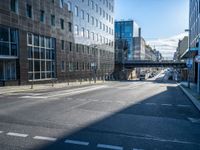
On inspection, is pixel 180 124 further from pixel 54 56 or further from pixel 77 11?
pixel 77 11

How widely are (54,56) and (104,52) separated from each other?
1107 inches

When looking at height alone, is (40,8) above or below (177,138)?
above

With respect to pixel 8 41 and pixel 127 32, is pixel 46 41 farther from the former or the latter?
pixel 127 32

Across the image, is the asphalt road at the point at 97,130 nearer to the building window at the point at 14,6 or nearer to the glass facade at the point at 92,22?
the building window at the point at 14,6

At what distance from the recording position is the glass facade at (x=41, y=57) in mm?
28186

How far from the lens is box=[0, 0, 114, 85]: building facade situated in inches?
972

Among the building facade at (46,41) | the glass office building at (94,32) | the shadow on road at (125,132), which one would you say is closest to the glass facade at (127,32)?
the glass office building at (94,32)

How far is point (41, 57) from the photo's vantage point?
101 feet

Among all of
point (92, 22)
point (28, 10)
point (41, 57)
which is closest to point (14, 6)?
point (28, 10)

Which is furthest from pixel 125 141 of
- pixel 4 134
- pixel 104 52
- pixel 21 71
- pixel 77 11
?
pixel 104 52

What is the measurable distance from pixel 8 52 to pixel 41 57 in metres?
6.64

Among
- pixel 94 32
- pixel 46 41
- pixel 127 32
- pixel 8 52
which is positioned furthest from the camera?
pixel 127 32

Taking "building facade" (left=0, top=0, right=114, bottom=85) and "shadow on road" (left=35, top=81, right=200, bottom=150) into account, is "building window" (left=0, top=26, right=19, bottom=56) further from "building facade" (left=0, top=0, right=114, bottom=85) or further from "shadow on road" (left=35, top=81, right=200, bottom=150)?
"shadow on road" (left=35, top=81, right=200, bottom=150)

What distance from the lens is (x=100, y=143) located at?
555 centimetres
